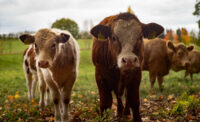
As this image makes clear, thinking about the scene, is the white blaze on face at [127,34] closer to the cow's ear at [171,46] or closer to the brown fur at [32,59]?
the brown fur at [32,59]

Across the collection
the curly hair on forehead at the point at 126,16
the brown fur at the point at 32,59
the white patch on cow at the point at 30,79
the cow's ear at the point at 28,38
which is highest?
the curly hair on forehead at the point at 126,16

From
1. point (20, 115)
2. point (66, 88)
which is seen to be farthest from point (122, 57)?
point (20, 115)

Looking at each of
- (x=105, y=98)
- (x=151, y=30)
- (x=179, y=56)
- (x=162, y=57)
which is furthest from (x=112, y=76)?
(x=179, y=56)

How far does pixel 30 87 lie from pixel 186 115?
18.8 ft

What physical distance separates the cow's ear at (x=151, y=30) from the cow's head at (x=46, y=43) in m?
1.71

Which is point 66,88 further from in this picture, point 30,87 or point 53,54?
point 30,87

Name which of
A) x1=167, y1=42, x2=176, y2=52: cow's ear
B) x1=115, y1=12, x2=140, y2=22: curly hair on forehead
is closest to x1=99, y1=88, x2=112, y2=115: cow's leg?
x1=115, y1=12, x2=140, y2=22: curly hair on forehead

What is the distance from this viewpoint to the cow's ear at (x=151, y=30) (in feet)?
11.0

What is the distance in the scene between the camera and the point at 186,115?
12.3ft

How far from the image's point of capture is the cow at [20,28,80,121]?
399 cm

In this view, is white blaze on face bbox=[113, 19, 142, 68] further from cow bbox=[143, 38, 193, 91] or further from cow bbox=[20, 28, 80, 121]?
cow bbox=[143, 38, 193, 91]

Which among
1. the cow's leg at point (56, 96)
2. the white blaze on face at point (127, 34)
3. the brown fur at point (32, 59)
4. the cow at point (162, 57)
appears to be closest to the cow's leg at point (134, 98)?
the white blaze on face at point (127, 34)

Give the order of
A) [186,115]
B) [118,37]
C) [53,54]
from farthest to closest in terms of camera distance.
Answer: [53,54] → [186,115] → [118,37]

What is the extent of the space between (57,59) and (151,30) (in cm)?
205
